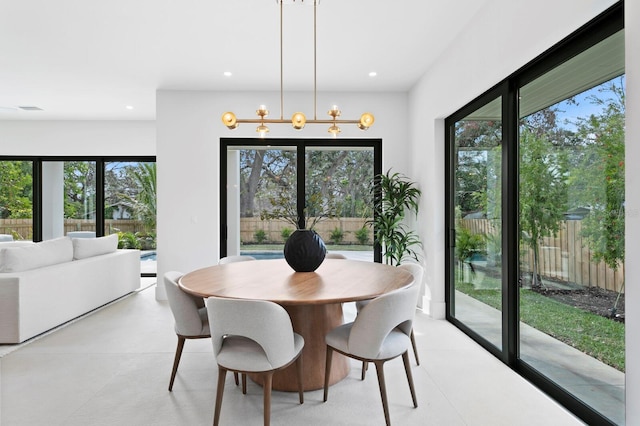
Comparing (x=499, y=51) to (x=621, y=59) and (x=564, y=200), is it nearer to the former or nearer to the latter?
(x=621, y=59)

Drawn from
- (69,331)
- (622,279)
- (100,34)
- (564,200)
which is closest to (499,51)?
(564,200)

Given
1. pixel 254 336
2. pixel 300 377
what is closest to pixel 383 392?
pixel 300 377

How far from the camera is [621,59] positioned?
185cm

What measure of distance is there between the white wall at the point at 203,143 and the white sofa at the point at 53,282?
64 centimetres

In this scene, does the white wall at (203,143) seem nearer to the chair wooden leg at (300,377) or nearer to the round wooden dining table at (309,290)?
the round wooden dining table at (309,290)

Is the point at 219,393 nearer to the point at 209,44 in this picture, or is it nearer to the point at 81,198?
the point at 209,44

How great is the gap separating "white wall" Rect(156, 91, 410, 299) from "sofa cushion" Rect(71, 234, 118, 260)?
0.65 m

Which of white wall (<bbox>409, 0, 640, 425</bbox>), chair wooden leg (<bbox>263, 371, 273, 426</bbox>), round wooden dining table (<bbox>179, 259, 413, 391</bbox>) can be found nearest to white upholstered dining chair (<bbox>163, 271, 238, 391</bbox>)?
round wooden dining table (<bbox>179, 259, 413, 391</bbox>)

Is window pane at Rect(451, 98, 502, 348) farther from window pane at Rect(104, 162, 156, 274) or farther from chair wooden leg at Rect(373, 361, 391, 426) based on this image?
window pane at Rect(104, 162, 156, 274)

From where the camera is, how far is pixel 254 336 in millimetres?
1823

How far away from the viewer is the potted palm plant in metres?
4.46

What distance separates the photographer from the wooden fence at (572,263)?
1.95m

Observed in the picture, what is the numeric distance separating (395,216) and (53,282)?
379cm

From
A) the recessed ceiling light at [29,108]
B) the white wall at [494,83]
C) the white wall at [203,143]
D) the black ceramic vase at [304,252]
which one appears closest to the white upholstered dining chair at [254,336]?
the black ceramic vase at [304,252]
